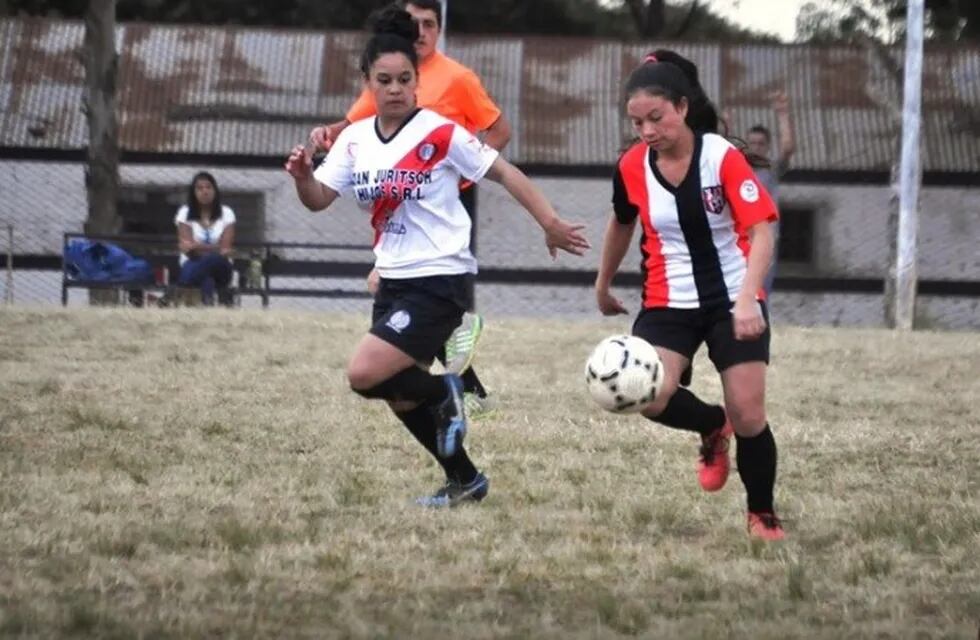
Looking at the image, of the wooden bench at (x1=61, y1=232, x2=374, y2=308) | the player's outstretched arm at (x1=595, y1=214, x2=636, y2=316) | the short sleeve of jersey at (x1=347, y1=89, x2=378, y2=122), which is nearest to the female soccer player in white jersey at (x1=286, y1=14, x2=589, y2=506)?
the player's outstretched arm at (x1=595, y1=214, x2=636, y2=316)

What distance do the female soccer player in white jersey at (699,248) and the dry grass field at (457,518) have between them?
39cm

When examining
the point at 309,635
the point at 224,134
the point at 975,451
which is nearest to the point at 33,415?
the point at 975,451

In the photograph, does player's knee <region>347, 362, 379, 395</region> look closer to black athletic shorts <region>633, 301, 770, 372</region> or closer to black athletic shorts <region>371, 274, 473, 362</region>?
black athletic shorts <region>371, 274, 473, 362</region>

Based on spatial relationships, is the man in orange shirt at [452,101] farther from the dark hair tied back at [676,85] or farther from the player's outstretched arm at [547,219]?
the dark hair tied back at [676,85]

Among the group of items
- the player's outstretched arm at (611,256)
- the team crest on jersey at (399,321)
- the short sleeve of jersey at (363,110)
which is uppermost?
the short sleeve of jersey at (363,110)

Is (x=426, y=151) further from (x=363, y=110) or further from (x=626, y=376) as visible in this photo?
(x=363, y=110)

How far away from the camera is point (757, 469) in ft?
24.2

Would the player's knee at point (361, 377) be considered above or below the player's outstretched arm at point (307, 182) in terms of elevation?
below

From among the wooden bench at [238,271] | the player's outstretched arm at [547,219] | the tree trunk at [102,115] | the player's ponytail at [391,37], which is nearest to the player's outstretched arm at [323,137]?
the player's ponytail at [391,37]

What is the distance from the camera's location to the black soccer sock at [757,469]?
7.36 meters

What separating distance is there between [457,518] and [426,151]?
1391mm

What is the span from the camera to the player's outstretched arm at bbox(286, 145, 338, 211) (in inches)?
307

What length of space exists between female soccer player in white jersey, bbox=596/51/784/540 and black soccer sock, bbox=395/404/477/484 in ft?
2.56

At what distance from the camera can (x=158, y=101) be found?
34.6 metres
